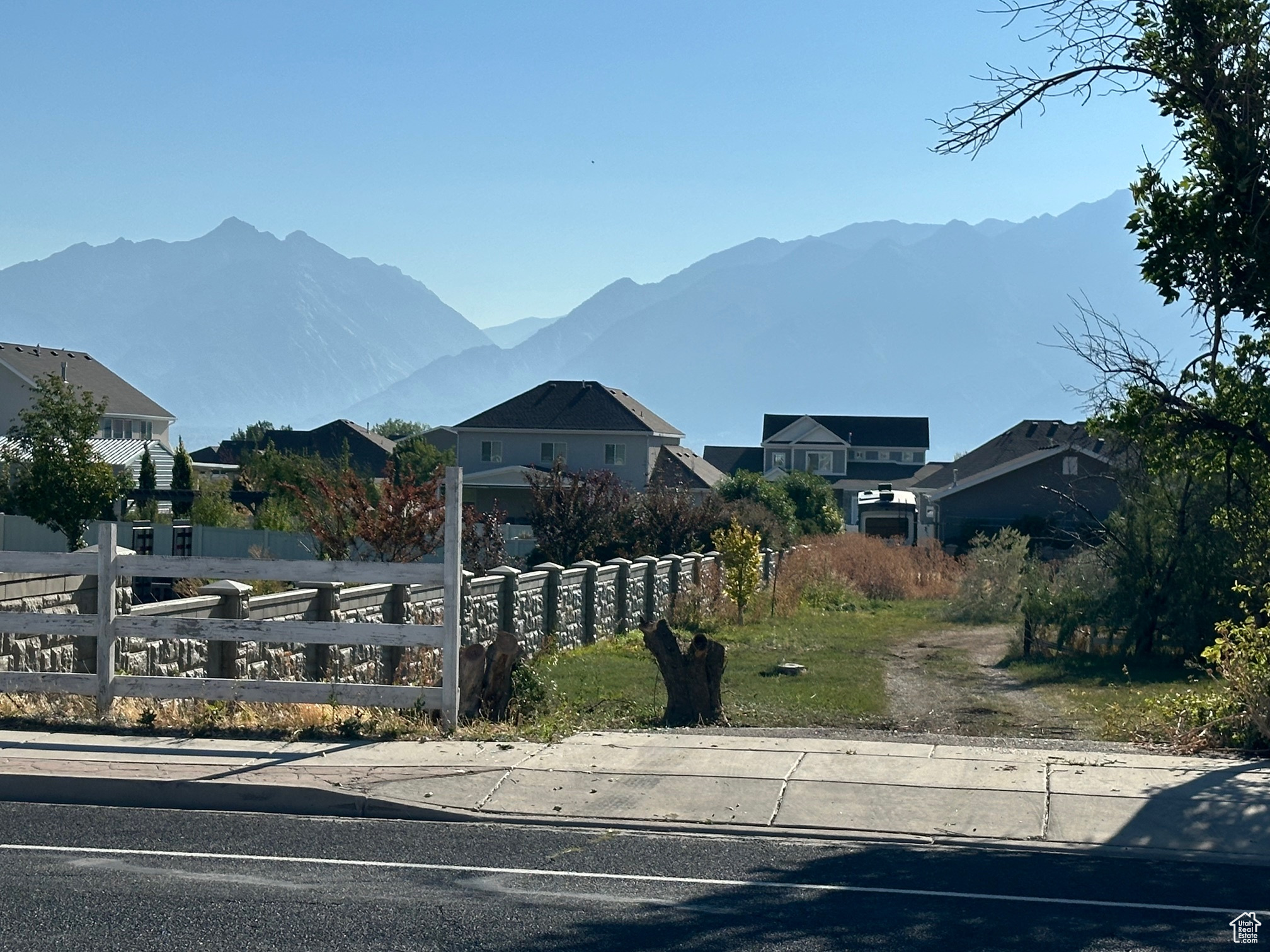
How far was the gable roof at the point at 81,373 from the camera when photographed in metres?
63.0

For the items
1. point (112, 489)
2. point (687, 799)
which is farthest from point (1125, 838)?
point (112, 489)

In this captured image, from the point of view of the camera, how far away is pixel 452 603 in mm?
11031

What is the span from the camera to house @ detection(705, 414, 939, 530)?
86500 millimetres

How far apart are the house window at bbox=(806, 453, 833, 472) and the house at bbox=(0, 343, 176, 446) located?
4032 centimetres

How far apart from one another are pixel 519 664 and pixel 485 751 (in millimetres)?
1844

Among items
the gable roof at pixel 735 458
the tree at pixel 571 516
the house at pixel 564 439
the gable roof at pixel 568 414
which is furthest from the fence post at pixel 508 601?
the gable roof at pixel 735 458

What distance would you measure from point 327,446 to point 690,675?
75795 millimetres

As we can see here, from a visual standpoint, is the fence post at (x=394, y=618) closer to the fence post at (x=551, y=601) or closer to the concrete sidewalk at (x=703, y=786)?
the fence post at (x=551, y=601)

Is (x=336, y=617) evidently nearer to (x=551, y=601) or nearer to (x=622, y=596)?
(x=551, y=601)

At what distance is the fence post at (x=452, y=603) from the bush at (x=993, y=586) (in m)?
22.8

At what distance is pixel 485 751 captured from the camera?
1053 cm

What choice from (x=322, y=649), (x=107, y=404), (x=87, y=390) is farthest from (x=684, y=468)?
(x=322, y=649)

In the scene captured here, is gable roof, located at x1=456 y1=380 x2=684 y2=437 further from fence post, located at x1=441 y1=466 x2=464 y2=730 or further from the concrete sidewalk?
the concrete sidewalk

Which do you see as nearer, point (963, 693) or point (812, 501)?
point (963, 693)
